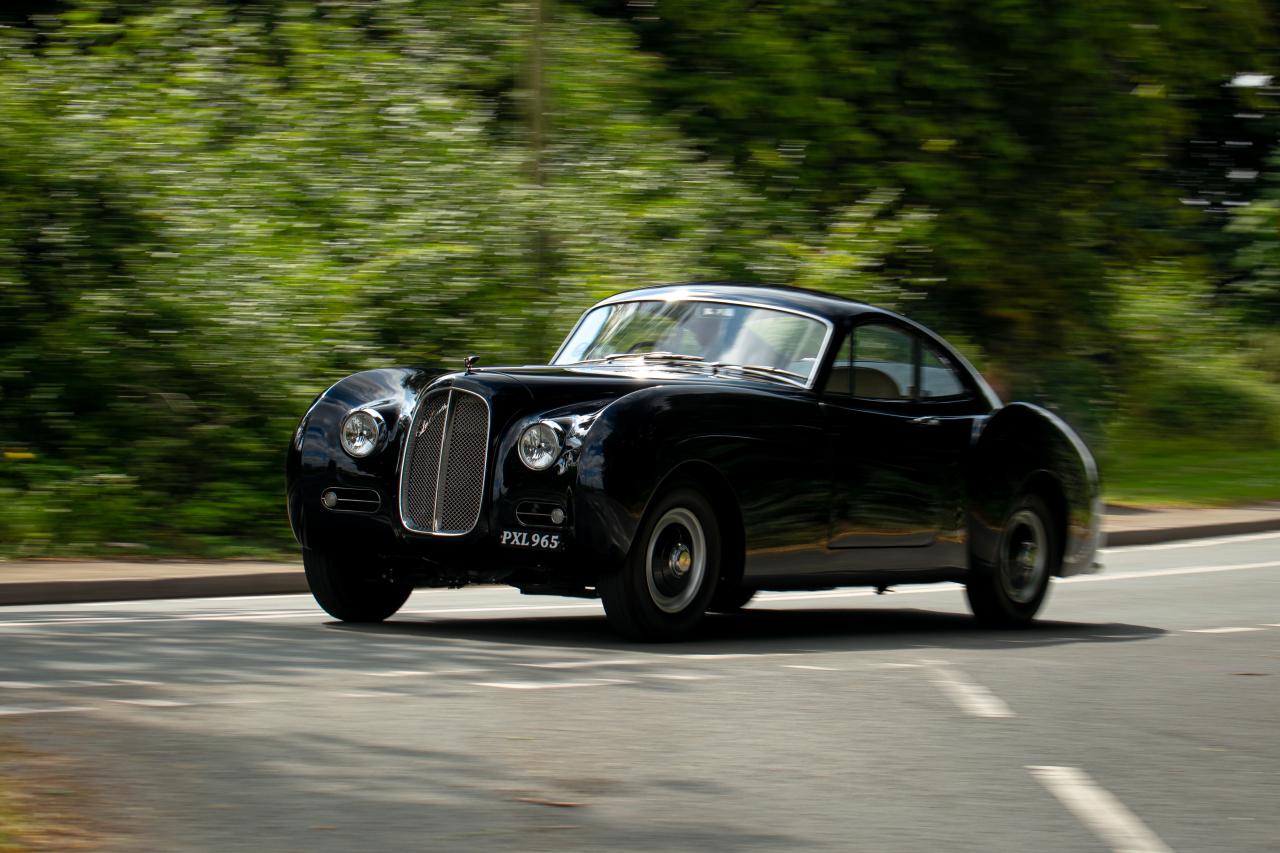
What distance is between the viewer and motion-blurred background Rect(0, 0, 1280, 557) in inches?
656

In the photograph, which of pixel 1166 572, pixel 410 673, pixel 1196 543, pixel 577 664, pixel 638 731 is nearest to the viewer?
pixel 638 731

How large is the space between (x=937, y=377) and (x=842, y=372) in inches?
35.9

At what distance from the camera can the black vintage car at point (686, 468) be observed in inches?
372

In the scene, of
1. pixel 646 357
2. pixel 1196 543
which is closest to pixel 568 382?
pixel 646 357

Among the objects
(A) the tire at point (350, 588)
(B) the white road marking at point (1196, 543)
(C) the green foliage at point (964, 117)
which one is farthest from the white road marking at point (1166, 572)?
(C) the green foliage at point (964, 117)

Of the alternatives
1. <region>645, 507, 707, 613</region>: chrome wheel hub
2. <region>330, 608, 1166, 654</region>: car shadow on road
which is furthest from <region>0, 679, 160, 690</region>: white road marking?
<region>645, 507, 707, 613</region>: chrome wheel hub

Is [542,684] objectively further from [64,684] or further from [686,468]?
[64,684]

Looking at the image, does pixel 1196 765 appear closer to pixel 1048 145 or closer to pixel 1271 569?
pixel 1271 569

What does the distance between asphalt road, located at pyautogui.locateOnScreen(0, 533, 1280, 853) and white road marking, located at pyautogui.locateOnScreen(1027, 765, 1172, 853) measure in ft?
0.06

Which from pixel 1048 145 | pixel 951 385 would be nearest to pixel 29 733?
pixel 951 385

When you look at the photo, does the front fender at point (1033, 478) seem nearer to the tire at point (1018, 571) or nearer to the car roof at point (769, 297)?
the tire at point (1018, 571)

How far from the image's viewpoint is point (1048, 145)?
25531 millimetres

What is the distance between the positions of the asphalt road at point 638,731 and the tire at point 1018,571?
0.24m

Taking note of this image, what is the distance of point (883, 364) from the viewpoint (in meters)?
11.3
